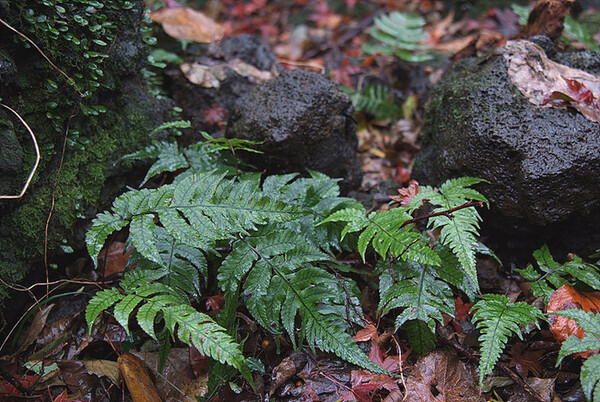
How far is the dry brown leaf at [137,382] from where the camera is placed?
224 centimetres

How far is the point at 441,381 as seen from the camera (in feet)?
7.56

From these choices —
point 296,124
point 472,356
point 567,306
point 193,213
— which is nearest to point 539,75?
point 567,306

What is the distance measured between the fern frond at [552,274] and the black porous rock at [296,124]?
1.48 metres

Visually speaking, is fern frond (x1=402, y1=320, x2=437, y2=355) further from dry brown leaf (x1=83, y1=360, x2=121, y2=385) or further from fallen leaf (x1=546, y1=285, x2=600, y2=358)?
dry brown leaf (x1=83, y1=360, x2=121, y2=385)

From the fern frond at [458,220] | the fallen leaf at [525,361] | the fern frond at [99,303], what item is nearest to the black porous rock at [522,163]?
the fern frond at [458,220]

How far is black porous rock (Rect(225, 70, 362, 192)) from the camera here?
3234 millimetres

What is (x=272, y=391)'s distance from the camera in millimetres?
2295

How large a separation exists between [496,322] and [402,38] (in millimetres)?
4181

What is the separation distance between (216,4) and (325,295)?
7687 mm

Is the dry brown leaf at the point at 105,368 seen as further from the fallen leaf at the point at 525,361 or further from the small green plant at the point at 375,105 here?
the small green plant at the point at 375,105

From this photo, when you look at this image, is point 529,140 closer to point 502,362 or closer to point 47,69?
point 502,362

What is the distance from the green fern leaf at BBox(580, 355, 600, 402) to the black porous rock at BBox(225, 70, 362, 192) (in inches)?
78.5

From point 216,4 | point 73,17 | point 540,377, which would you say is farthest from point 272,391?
point 216,4

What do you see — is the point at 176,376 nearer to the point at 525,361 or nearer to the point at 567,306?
the point at 525,361
